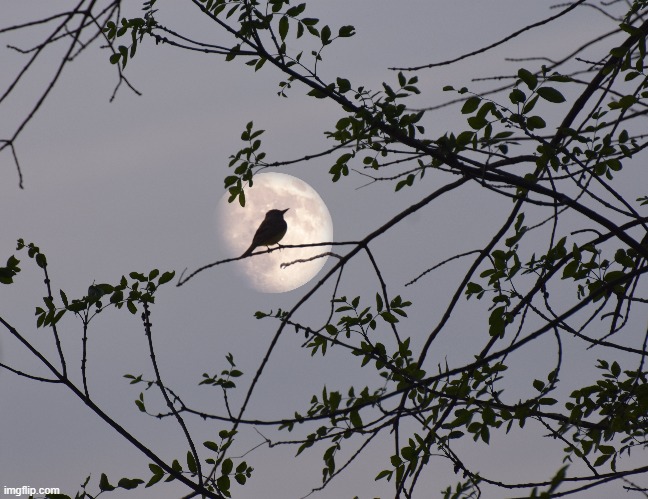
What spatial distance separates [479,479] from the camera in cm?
498

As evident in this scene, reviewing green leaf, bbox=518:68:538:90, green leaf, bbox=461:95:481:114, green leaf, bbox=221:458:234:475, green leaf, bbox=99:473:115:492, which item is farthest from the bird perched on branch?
green leaf, bbox=518:68:538:90

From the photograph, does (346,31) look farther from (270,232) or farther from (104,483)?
(270,232)

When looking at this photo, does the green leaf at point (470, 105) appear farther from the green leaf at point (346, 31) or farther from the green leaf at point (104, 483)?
the green leaf at point (104, 483)

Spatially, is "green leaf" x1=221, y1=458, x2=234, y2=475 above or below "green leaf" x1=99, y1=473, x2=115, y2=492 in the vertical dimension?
above

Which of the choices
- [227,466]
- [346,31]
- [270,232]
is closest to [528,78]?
[346,31]

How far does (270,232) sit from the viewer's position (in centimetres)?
1262

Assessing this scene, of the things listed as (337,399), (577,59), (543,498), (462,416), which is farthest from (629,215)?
(543,498)

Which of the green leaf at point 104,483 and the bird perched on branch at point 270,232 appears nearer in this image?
the green leaf at point 104,483

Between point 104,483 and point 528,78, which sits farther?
point 104,483

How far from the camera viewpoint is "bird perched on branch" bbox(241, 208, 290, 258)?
12.6 metres

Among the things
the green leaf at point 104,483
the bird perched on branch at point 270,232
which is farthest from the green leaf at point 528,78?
the bird perched on branch at point 270,232

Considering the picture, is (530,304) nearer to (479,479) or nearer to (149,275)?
(479,479)

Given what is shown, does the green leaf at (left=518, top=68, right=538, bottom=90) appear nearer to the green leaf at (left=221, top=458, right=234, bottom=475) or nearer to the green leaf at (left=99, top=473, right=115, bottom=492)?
the green leaf at (left=221, top=458, right=234, bottom=475)

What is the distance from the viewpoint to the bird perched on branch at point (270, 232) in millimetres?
12633
